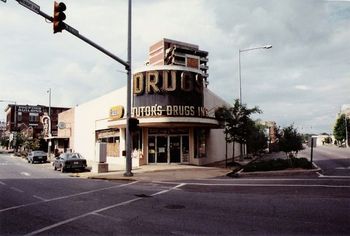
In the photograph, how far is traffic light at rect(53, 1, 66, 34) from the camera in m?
13.5

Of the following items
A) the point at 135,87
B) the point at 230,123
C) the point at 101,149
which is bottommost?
the point at 101,149

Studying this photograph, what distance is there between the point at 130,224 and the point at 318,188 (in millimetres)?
9319

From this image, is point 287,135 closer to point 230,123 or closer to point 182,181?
point 230,123

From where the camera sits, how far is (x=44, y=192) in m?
15.9

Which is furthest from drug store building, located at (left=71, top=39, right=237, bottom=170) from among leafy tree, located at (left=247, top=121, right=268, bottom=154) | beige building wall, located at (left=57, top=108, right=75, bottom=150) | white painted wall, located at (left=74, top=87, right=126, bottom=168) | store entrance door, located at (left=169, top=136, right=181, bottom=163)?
beige building wall, located at (left=57, top=108, right=75, bottom=150)

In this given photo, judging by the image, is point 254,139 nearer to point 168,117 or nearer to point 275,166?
point 168,117

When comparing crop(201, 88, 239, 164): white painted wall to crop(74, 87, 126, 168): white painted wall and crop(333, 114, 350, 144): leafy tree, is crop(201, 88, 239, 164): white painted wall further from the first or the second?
crop(333, 114, 350, 144): leafy tree

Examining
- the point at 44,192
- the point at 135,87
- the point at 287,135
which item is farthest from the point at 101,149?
the point at 287,135

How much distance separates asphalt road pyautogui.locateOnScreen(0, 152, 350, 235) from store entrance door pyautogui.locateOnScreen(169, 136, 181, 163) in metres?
13.4

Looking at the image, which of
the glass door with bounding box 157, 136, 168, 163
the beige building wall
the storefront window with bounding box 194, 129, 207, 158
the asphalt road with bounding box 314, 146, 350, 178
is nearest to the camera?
the asphalt road with bounding box 314, 146, 350, 178

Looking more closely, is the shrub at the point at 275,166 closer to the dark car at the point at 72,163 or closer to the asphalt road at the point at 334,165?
the asphalt road at the point at 334,165

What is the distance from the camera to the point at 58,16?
1352 cm

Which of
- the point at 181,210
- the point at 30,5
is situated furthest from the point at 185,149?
the point at 30,5

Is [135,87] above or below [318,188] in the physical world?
above
